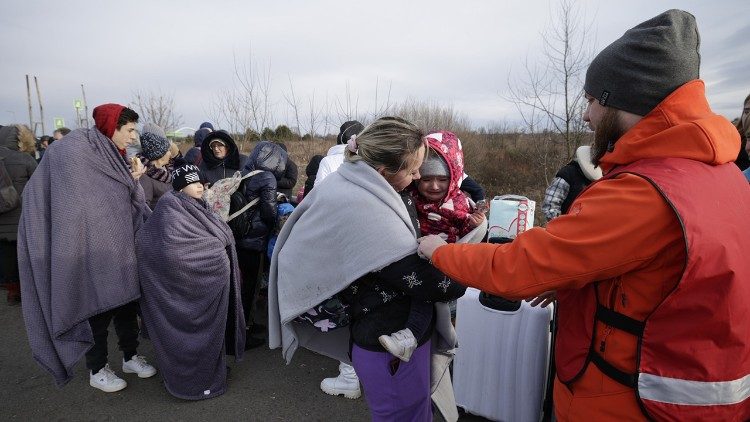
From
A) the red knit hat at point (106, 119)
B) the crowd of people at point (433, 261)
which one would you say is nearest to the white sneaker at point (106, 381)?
the crowd of people at point (433, 261)

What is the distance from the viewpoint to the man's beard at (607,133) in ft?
4.38

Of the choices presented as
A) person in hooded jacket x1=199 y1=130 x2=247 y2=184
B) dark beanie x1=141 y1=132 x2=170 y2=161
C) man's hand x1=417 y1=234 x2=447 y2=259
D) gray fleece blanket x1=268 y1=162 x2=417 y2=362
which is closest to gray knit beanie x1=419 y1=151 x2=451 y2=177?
gray fleece blanket x1=268 y1=162 x2=417 y2=362

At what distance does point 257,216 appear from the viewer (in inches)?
160

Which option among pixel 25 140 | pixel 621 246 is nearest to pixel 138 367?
pixel 621 246

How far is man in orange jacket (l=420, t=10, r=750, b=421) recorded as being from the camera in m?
1.09

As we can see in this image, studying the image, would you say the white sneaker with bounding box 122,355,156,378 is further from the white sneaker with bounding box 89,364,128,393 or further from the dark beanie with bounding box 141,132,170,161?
the dark beanie with bounding box 141,132,170,161

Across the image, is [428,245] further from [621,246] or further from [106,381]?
[106,381]

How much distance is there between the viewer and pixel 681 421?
3.84 feet

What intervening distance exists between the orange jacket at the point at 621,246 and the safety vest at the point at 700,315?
1.3 inches

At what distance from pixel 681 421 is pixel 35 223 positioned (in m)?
3.65

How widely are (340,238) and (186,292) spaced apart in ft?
6.74

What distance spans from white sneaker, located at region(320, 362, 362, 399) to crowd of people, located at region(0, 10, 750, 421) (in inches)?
0.7

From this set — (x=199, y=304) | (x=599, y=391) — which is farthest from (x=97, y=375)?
(x=599, y=391)

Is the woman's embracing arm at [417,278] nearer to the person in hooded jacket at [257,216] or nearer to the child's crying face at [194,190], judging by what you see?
the child's crying face at [194,190]
